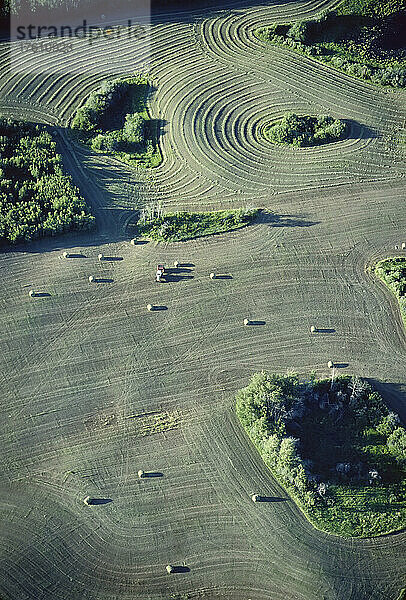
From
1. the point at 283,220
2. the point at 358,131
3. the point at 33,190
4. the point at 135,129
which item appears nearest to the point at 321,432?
the point at 283,220

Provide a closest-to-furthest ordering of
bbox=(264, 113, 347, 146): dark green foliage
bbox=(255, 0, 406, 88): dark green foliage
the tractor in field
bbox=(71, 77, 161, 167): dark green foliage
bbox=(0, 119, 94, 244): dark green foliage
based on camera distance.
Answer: the tractor in field
bbox=(0, 119, 94, 244): dark green foliage
bbox=(71, 77, 161, 167): dark green foliage
bbox=(264, 113, 347, 146): dark green foliage
bbox=(255, 0, 406, 88): dark green foliage

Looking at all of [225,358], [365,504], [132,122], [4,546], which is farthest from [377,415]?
[132,122]

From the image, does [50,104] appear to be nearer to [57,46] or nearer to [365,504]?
[57,46]

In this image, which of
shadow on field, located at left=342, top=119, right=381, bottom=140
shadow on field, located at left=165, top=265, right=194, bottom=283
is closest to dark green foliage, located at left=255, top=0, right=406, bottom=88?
shadow on field, located at left=342, top=119, right=381, bottom=140

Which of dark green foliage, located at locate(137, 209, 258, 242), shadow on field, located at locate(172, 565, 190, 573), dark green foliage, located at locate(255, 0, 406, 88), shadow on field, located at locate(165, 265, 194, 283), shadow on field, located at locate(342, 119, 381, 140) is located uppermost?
dark green foliage, located at locate(255, 0, 406, 88)

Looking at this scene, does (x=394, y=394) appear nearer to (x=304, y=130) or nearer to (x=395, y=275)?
(x=395, y=275)

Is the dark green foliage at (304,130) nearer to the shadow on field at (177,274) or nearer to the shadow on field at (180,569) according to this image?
the shadow on field at (177,274)

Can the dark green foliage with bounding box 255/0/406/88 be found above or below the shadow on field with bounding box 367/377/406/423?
above

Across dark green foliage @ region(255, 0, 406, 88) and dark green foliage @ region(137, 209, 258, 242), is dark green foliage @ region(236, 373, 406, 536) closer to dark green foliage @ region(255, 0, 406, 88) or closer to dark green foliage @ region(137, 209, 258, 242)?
dark green foliage @ region(137, 209, 258, 242)
